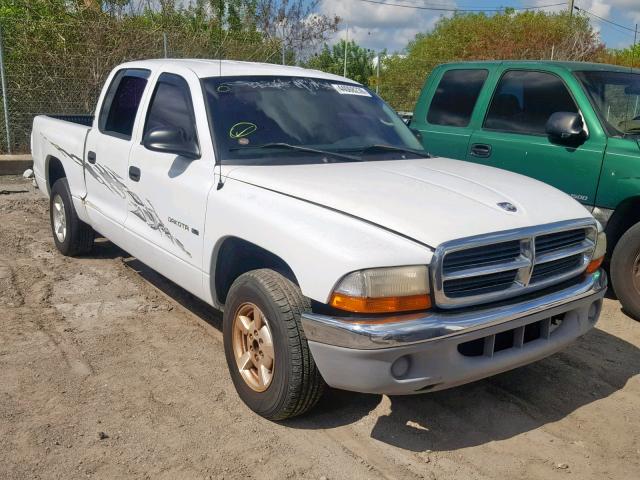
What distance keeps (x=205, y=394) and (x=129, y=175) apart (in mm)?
1793

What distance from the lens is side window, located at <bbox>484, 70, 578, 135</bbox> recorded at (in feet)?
18.7

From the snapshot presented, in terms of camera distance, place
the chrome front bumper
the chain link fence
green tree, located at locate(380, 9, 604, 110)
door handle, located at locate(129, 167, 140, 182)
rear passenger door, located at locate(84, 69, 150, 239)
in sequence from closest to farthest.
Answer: the chrome front bumper, door handle, located at locate(129, 167, 140, 182), rear passenger door, located at locate(84, 69, 150, 239), the chain link fence, green tree, located at locate(380, 9, 604, 110)

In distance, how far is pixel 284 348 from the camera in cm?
311

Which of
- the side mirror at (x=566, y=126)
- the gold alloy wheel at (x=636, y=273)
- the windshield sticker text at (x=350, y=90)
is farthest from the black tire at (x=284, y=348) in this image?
the side mirror at (x=566, y=126)

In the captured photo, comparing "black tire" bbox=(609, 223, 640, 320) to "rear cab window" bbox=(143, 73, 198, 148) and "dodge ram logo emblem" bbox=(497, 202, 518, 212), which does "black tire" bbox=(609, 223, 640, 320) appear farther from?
"rear cab window" bbox=(143, 73, 198, 148)

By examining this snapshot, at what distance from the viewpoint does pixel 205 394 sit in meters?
3.71

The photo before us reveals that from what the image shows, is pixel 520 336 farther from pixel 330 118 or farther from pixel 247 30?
pixel 247 30

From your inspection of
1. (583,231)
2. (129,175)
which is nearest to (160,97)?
(129,175)

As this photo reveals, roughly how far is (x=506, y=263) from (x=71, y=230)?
4.35 m

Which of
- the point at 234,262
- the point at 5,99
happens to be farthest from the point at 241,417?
the point at 5,99

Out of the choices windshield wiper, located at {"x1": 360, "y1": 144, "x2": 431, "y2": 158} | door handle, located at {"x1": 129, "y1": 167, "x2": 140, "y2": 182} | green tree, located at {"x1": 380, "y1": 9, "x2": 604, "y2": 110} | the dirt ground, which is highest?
green tree, located at {"x1": 380, "y1": 9, "x2": 604, "y2": 110}

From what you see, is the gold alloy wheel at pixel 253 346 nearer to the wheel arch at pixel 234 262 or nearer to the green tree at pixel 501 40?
the wheel arch at pixel 234 262

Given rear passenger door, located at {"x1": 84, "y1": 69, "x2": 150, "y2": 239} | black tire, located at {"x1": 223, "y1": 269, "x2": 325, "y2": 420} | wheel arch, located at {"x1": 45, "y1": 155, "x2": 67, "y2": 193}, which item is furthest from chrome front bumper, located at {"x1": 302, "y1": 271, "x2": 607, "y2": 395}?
wheel arch, located at {"x1": 45, "y1": 155, "x2": 67, "y2": 193}

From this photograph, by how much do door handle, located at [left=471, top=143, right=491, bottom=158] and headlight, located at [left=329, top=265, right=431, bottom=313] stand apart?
11.6ft
